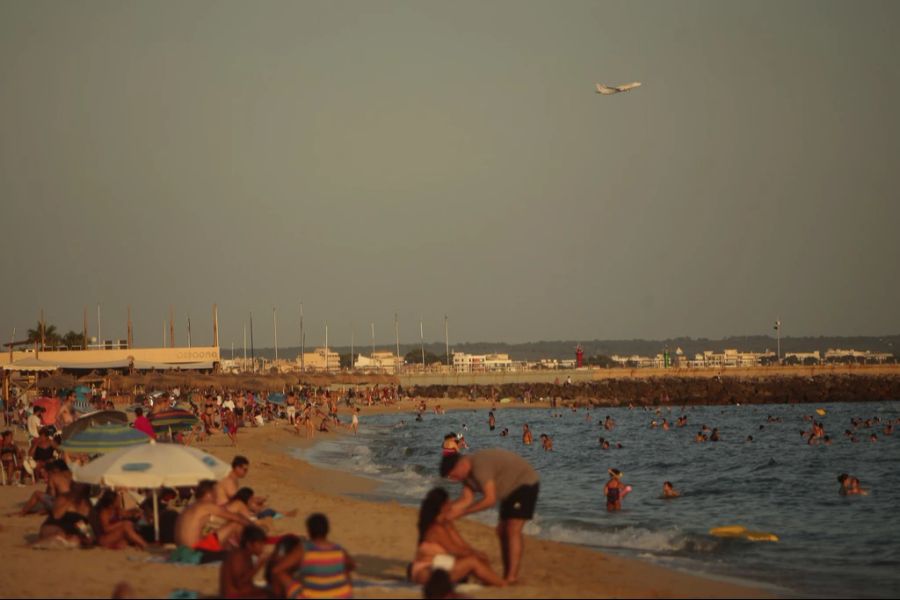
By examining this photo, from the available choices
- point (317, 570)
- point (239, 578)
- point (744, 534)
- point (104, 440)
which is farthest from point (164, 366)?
point (317, 570)

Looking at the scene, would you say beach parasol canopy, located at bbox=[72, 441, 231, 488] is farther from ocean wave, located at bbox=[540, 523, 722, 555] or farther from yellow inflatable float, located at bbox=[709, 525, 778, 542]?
yellow inflatable float, located at bbox=[709, 525, 778, 542]

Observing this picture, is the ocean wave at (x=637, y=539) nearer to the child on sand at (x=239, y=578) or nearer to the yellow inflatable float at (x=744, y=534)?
the yellow inflatable float at (x=744, y=534)

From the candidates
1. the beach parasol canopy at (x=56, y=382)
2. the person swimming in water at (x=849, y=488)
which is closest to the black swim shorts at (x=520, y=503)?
the person swimming in water at (x=849, y=488)

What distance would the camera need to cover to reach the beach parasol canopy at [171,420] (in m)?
20.6

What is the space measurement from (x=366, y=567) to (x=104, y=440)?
454 centimetres

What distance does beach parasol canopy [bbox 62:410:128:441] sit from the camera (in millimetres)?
16438

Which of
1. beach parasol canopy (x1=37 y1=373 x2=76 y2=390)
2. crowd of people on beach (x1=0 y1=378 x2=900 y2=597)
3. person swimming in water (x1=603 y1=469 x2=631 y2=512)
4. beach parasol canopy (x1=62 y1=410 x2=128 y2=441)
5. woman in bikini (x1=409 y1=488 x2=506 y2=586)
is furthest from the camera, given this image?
beach parasol canopy (x1=37 y1=373 x2=76 y2=390)

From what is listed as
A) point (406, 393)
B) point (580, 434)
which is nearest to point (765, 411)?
point (580, 434)

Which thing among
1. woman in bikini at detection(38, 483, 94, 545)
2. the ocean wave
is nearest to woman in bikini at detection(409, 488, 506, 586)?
woman in bikini at detection(38, 483, 94, 545)

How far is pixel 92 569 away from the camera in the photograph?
35.4 ft

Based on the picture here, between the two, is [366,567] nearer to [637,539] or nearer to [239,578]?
[239,578]

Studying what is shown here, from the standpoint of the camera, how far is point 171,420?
20734mm

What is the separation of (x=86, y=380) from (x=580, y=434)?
24242 millimetres

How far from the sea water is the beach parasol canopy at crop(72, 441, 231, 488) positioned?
20.8ft
